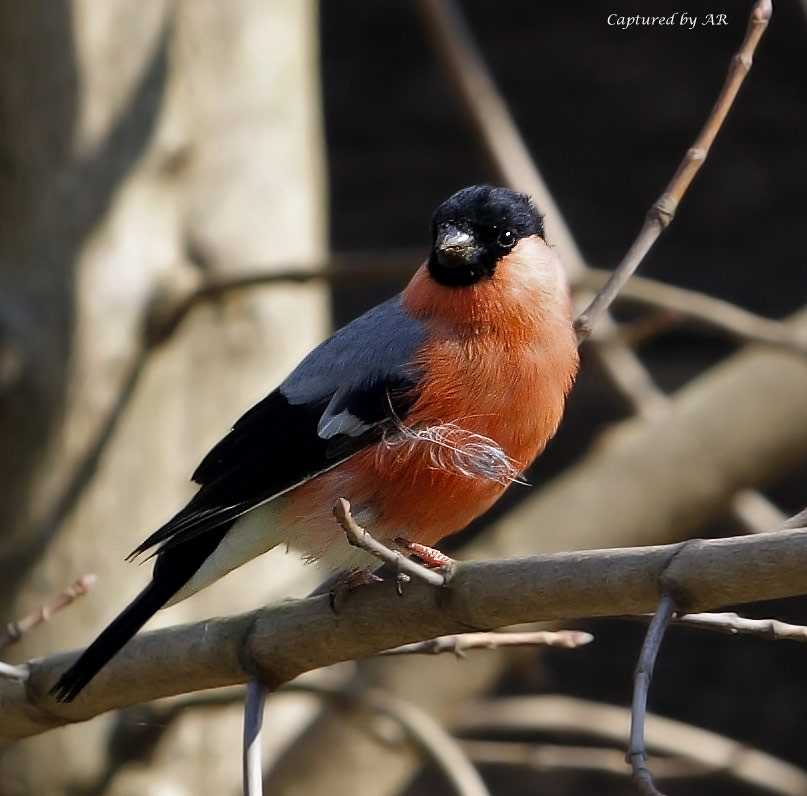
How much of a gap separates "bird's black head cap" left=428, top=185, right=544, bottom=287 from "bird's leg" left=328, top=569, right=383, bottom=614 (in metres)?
0.52

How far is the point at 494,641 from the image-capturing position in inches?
72.7

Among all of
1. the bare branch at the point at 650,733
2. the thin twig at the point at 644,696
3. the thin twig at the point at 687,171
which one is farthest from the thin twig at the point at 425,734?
the thin twig at the point at 644,696

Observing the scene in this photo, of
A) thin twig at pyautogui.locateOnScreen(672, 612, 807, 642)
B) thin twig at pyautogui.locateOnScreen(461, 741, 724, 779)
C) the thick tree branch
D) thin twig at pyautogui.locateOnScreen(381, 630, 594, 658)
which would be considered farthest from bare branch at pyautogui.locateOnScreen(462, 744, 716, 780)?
thin twig at pyautogui.locateOnScreen(672, 612, 807, 642)

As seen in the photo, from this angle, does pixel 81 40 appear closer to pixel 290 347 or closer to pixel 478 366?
pixel 290 347

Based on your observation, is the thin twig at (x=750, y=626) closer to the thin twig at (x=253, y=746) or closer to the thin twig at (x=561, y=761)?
the thin twig at (x=253, y=746)

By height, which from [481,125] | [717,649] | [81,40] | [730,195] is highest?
[81,40]

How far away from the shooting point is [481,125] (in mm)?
3250

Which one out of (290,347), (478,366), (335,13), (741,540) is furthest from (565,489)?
(335,13)

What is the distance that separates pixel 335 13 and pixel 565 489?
264 centimetres

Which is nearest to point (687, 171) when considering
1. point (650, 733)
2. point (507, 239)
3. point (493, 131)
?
point (507, 239)

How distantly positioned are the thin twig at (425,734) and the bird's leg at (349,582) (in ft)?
2.43

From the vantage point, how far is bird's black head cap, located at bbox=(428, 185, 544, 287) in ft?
7.42

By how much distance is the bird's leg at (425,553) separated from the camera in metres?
2.11

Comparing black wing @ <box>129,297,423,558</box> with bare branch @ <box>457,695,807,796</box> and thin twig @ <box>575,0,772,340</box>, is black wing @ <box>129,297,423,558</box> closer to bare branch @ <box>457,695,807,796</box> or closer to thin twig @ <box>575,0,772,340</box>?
thin twig @ <box>575,0,772,340</box>
